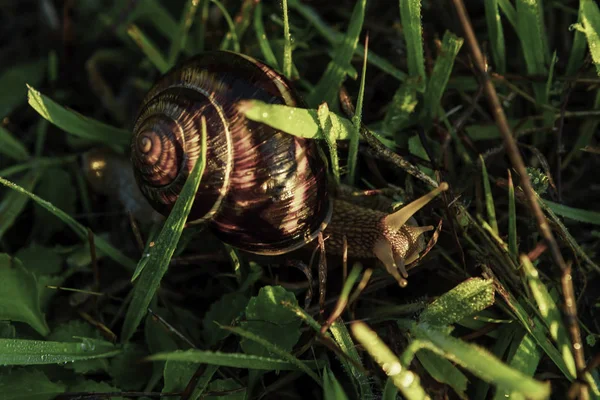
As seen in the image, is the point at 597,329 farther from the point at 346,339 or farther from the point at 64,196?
the point at 64,196

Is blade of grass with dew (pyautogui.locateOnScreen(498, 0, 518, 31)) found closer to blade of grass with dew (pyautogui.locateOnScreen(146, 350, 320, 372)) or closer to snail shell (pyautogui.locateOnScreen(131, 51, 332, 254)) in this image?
snail shell (pyautogui.locateOnScreen(131, 51, 332, 254))

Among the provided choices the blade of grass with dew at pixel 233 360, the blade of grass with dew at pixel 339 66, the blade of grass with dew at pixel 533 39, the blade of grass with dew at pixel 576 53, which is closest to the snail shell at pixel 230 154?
the blade of grass with dew at pixel 339 66

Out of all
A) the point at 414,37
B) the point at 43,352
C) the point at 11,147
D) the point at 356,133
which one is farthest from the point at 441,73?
the point at 11,147

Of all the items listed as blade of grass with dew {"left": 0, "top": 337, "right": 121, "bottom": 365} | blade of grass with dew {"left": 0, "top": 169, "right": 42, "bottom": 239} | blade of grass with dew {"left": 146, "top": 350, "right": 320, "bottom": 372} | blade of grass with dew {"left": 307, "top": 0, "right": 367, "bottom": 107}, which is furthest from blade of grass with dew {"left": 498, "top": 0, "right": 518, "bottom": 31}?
Result: blade of grass with dew {"left": 0, "top": 169, "right": 42, "bottom": 239}

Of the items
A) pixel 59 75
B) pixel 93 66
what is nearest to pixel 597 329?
pixel 93 66

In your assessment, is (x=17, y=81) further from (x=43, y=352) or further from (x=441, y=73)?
(x=441, y=73)
